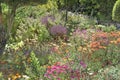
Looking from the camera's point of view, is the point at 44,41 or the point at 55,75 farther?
the point at 44,41

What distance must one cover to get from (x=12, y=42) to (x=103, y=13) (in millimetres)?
12753

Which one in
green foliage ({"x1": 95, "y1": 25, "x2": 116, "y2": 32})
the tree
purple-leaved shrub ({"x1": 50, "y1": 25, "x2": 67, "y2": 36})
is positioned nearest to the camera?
the tree

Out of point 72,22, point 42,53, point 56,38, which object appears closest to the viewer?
point 42,53

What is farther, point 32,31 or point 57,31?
point 57,31

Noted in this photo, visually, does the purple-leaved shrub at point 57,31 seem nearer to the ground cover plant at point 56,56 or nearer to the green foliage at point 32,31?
the ground cover plant at point 56,56

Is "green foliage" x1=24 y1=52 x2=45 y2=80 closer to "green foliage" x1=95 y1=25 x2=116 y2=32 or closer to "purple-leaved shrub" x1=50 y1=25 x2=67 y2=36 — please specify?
"purple-leaved shrub" x1=50 y1=25 x2=67 y2=36

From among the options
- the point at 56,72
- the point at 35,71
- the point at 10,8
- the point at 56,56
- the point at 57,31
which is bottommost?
the point at 57,31

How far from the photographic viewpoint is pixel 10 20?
9148 mm

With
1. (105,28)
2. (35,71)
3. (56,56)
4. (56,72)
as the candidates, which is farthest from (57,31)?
(56,72)

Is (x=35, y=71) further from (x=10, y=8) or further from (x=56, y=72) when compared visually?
(x=10, y=8)

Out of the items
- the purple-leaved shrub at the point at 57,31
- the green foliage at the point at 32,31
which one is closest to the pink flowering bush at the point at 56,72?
the green foliage at the point at 32,31

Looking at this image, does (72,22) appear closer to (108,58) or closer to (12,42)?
(12,42)

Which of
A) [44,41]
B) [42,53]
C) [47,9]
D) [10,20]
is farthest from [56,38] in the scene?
[47,9]

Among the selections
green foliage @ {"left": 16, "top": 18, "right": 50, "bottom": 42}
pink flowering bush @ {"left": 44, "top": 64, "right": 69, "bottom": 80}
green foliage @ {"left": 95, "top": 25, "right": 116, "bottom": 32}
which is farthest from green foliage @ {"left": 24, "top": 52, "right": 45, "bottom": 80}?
green foliage @ {"left": 95, "top": 25, "right": 116, "bottom": 32}
